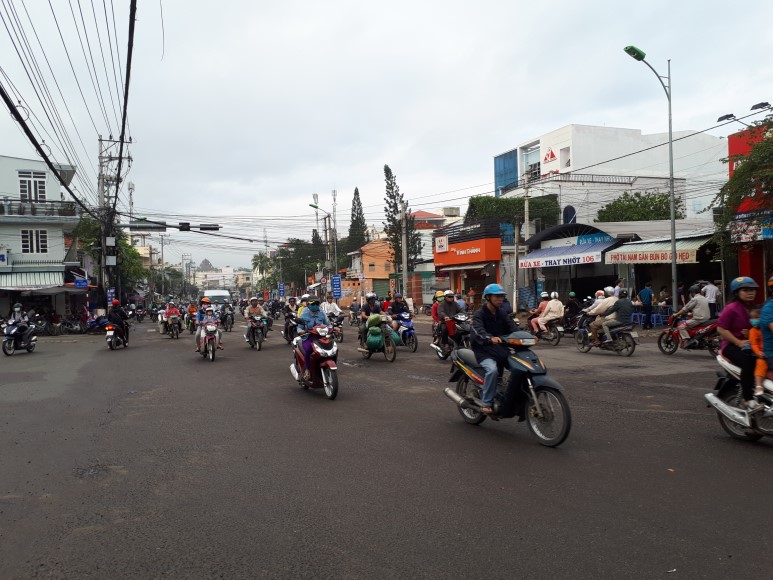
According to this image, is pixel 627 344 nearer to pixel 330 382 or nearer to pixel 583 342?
pixel 583 342

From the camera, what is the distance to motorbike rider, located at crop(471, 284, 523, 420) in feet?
21.4

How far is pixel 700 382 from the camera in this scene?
999 centimetres

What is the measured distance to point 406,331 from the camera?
1625 centimetres

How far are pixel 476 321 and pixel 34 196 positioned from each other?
135 feet

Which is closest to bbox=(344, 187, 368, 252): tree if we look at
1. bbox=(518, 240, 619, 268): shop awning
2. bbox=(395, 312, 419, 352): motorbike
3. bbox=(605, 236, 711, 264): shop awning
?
bbox=(518, 240, 619, 268): shop awning

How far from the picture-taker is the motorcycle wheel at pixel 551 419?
5861 millimetres

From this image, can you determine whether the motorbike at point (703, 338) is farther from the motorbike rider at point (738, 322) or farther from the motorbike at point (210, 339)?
the motorbike at point (210, 339)

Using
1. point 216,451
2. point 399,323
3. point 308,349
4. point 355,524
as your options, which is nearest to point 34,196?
point 399,323

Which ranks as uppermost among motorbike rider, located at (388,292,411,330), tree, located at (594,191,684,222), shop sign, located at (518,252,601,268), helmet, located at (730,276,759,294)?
tree, located at (594,191,684,222)

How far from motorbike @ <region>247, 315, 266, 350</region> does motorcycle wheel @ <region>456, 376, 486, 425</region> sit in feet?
38.4

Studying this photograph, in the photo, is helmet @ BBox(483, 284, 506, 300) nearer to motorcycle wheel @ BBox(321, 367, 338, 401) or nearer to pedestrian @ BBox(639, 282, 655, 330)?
motorcycle wheel @ BBox(321, 367, 338, 401)

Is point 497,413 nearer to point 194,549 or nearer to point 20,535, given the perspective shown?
point 194,549

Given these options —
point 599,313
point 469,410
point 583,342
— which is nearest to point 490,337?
point 469,410

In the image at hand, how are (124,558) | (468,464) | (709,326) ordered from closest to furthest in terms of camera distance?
(124,558), (468,464), (709,326)
